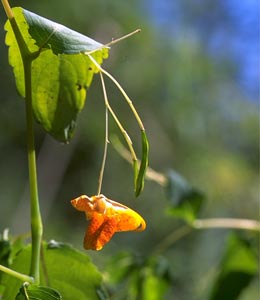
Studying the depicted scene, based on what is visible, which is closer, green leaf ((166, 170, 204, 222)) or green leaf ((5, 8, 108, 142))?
green leaf ((5, 8, 108, 142))

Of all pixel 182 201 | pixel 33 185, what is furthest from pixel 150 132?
pixel 33 185

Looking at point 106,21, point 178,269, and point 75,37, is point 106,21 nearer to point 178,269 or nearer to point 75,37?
point 178,269

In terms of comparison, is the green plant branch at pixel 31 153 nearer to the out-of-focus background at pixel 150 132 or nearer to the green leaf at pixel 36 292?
the green leaf at pixel 36 292

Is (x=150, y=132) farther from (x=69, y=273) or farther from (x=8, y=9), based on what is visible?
(x=8, y=9)

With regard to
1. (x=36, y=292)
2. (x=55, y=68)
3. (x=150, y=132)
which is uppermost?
(x=150, y=132)

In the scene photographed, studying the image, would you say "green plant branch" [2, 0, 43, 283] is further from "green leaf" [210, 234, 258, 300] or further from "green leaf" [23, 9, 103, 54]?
"green leaf" [210, 234, 258, 300]

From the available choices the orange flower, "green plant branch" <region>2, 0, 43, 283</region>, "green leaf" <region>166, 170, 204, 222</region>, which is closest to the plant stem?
"green plant branch" <region>2, 0, 43, 283</region>

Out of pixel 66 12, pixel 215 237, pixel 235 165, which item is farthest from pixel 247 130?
pixel 66 12

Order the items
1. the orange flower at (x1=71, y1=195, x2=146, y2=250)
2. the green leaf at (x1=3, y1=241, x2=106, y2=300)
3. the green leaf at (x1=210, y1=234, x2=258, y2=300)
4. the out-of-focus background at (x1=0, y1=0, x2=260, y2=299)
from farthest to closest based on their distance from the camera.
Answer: the out-of-focus background at (x1=0, y1=0, x2=260, y2=299) → the green leaf at (x1=210, y1=234, x2=258, y2=300) → the green leaf at (x1=3, y1=241, x2=106, y2=300) → the orange flower at (x1=71, y1=195, x2=146, y2=250)
